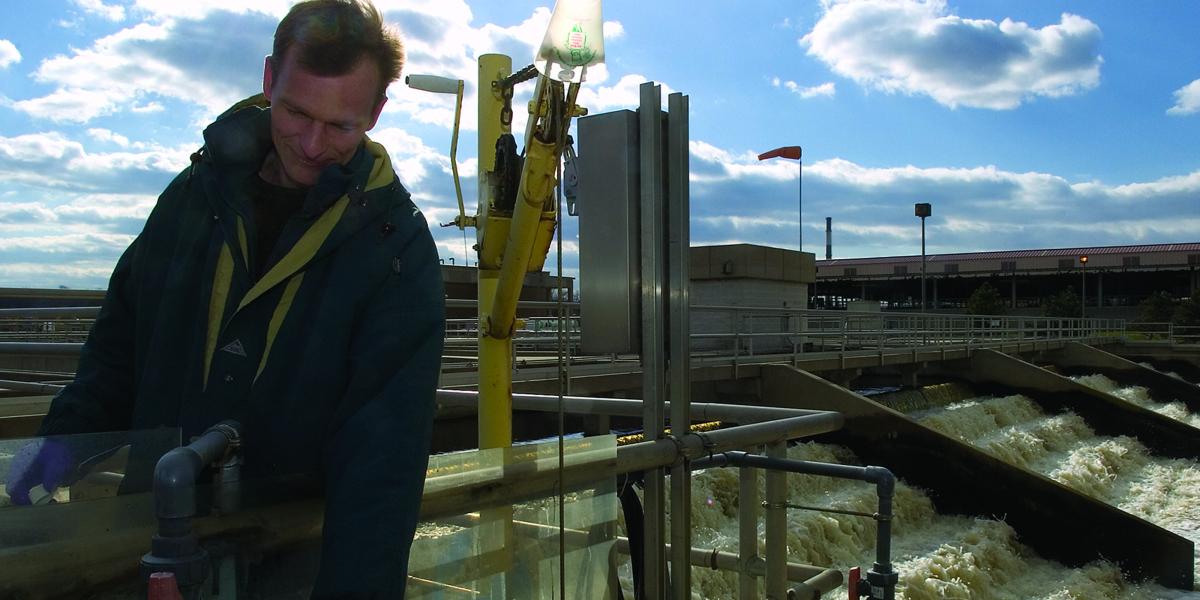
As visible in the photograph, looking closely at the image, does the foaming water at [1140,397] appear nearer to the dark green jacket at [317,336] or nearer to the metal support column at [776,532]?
the metal support column at [776,532]

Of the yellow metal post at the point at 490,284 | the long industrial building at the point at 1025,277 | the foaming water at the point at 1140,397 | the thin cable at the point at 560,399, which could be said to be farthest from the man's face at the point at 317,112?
the long industrial building at the point at 1025,277

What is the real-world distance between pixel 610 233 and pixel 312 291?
1129 millimetres

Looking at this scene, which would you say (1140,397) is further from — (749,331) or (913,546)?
(913,546)

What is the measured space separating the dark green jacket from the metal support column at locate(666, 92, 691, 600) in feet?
3.19

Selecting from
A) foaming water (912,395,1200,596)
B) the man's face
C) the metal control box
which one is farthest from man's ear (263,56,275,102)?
foaming water (912,395,1200,596)

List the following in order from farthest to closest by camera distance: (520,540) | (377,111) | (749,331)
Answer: (749,331)
(520,540)
(377,111)

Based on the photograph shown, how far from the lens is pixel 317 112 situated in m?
1.50

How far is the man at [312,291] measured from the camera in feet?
4.63

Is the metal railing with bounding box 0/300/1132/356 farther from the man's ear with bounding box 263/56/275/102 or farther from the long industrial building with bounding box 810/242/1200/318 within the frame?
the long industrial building with bounding box 810/242/1200/318

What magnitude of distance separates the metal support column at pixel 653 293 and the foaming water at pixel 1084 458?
1341 centimetres

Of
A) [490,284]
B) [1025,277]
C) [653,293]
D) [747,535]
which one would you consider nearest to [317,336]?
[653,293]

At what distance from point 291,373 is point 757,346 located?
20367mm

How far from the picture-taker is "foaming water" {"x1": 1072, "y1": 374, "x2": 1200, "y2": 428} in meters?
25.1

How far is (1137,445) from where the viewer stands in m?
18.9
